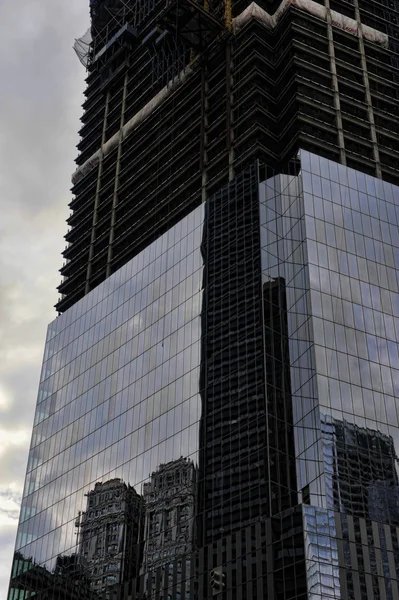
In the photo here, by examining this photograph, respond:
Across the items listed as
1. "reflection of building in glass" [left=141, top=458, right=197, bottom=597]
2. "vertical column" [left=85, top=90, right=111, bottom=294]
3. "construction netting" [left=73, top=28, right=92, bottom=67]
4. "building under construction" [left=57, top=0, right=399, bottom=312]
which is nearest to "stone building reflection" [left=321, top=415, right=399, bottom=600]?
"reflection of building in glass" [left=141, top=458, right=197, bottom=597]

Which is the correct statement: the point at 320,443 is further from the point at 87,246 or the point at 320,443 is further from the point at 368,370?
the point at 87,246

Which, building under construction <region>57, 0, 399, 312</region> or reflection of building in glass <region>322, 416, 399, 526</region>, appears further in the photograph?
building under construction <region>57, 0, 399, 312</region>

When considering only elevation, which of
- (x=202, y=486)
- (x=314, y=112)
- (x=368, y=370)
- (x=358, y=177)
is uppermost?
(x=314, y=112)

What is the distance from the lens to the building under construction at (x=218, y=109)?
328ft

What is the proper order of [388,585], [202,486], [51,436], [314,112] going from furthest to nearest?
[51,436], [314,112], [202,486], [388,585]

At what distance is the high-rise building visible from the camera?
236ft

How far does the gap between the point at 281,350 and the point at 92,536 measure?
29.1 meters

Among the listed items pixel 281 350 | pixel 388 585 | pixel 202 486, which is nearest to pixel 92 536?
pixel 202 486

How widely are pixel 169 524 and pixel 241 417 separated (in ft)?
38.4

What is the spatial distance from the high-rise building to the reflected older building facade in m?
0.22

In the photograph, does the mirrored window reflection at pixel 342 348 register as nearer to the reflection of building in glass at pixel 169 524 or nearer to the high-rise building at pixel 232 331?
the high-rise building at pixel 232 331

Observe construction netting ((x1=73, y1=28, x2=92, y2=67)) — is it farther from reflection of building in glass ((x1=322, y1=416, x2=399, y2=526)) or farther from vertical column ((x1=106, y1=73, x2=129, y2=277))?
reflection of building in glass ((x1=322, y1=416, x2=399, y2=526))

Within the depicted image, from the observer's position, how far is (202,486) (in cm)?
7812

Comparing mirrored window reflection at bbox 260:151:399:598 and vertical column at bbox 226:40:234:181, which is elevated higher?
vertical column at bbox 226:40:234:181
